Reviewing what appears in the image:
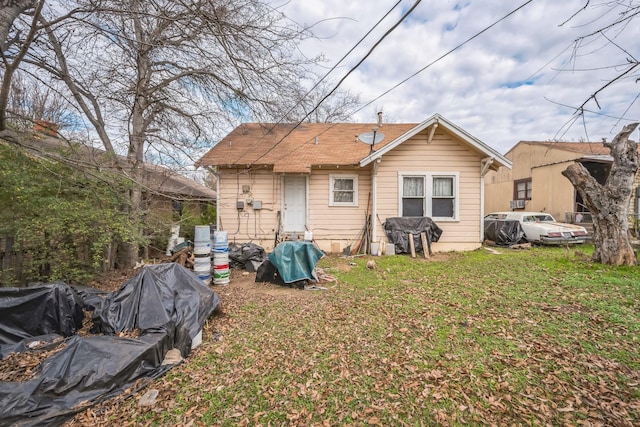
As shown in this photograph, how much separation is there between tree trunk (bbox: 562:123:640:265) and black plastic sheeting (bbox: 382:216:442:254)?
3.69 m

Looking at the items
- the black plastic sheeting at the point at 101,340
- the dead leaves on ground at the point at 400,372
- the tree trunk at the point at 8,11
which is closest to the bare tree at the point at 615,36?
the dead leaves on ground at the point at 400,372

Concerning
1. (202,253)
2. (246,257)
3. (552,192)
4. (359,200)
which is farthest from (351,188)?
(552,192)

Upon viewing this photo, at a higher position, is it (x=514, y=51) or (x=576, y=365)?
(x=514, y=51)

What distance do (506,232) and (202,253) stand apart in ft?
35.2

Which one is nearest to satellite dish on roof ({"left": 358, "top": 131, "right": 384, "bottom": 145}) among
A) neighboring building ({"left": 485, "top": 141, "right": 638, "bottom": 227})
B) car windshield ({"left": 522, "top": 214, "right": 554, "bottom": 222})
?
car windshield ({"left": 522, "top": 214, "right": 554, "bottom": 222})

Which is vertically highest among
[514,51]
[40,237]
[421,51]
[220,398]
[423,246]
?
[421,51]

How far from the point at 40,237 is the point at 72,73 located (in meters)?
3.15

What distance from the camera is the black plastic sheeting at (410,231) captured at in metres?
8.55

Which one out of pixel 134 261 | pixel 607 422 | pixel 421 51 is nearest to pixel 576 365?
pixel 607 422

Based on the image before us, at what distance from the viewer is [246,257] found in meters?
7.21

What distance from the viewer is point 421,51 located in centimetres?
428

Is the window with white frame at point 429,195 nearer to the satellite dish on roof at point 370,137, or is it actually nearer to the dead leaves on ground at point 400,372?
the satellite dish on roof at point 370,137

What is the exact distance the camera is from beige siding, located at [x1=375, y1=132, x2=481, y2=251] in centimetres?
882

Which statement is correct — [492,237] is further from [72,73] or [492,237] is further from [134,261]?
[72,73]
